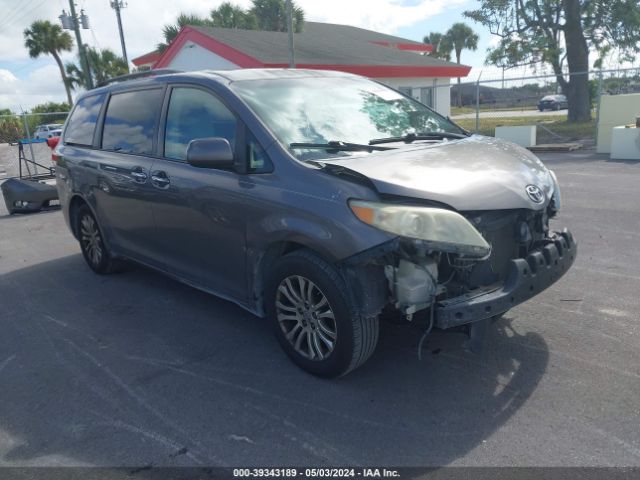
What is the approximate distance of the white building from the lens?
2125 centimetres

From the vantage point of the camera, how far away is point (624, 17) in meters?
22.2

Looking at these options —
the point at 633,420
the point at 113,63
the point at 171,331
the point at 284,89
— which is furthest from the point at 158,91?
the point at 113,63

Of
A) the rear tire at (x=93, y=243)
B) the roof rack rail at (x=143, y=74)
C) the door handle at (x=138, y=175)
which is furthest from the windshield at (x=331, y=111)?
the rear tire at (x=93, y=243)

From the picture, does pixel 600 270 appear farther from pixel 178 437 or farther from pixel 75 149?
pixel 75 149

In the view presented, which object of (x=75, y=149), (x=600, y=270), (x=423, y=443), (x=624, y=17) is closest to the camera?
(x=423, y=443)

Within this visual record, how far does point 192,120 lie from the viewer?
419 cm

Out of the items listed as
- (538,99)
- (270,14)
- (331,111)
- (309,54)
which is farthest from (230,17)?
(331,111)

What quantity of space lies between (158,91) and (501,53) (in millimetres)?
23029

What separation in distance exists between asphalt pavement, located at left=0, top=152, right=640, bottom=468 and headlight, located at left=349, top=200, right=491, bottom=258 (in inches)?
36.2

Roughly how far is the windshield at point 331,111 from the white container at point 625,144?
9.62 m

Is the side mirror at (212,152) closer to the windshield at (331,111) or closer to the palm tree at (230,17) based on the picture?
the windshield at (331,111)

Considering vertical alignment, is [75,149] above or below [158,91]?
below

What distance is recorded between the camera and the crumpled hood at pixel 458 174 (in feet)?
10.0

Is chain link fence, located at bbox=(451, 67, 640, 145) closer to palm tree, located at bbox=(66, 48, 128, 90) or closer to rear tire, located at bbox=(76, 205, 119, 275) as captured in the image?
rear tire, located at bbox=(76, 205, 119, 275)
